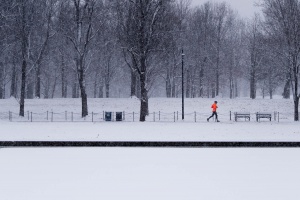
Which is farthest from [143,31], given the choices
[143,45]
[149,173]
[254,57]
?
[254,57]

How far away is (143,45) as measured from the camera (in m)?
32.2

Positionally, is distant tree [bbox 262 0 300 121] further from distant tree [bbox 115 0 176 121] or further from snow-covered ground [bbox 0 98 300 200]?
snow-covered ground [bbox 0 98 300 200]

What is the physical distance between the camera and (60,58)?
183 ft

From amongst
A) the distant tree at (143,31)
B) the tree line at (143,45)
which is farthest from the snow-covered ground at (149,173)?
the tree line at (143,45)

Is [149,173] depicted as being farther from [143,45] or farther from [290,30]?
[290,30]

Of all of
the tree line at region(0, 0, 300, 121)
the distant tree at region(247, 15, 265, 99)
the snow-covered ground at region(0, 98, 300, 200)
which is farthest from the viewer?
the distant tree at region(247, 15, 265, 99)

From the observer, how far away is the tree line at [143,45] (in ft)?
113

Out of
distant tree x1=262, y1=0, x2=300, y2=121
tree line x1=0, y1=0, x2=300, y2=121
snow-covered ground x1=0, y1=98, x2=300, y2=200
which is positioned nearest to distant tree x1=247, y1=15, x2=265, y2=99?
tree line x1=0, y1=0, x2=300, y2=121

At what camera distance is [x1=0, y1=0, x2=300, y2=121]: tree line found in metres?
34.4

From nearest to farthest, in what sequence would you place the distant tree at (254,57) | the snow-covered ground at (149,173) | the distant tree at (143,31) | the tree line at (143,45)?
the snow-covered ground at (149,173) < the distant tree at (143,31) < the tree line at (143,45) < the distant tree at (254,57)

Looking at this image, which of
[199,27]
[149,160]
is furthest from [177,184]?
[199,27]

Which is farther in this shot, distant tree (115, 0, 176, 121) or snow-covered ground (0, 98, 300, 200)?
distant tree (115, 0, 176, 121)

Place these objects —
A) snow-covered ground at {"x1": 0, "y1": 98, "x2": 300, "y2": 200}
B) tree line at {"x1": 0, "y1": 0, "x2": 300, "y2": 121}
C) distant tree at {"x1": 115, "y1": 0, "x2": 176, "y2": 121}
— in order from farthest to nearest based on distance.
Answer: tree line at {"x1": 0, "y1": 0, "x2": 300, "y2": 121}
distant tree at {"x1": 115, "y1": 0, "x2": 176, "y2": 121}
snow-covered ground at {"x1": 0, "y1": 98, "x2": 300, "y2": 200}

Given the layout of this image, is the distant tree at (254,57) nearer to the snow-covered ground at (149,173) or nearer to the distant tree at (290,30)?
the distant tree at (290,30)
